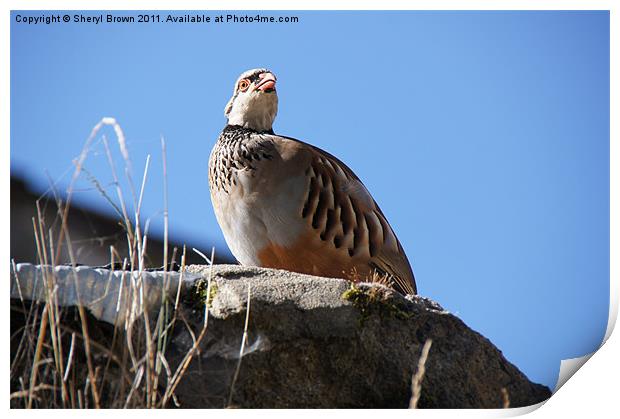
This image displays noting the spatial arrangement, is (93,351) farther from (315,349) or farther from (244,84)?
(244,84)

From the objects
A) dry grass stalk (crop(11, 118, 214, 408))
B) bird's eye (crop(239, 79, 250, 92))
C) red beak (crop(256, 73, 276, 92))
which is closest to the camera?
dry grass stalk (crop(11, 118, 214, 408))

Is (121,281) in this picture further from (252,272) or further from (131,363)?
(252,272)

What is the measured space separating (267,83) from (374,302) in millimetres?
1567

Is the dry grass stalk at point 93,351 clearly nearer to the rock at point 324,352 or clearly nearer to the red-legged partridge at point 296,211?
the rock at point 324,352

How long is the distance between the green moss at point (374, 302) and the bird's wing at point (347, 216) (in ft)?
2.48

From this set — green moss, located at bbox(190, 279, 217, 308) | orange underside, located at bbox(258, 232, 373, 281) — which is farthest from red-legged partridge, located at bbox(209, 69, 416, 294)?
green moss, located at bbox(190, 279, 217, 308)

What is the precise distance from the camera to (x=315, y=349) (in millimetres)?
3254

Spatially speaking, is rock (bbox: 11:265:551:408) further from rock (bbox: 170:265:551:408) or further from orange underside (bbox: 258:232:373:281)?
orange underside (bbox: 258:232:373:281)

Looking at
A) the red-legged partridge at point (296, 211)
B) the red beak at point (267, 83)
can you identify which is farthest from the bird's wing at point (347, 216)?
the red beak at point (267, 83)

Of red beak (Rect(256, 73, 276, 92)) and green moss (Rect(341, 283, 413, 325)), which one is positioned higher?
red beak (Rect(256, 73, 276, 92))

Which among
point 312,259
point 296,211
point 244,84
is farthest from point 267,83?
point 312,259

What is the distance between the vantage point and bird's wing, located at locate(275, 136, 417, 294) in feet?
14.1

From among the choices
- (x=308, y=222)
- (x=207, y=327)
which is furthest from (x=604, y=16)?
(x=207, y=327)

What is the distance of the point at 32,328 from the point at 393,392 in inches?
54.3
